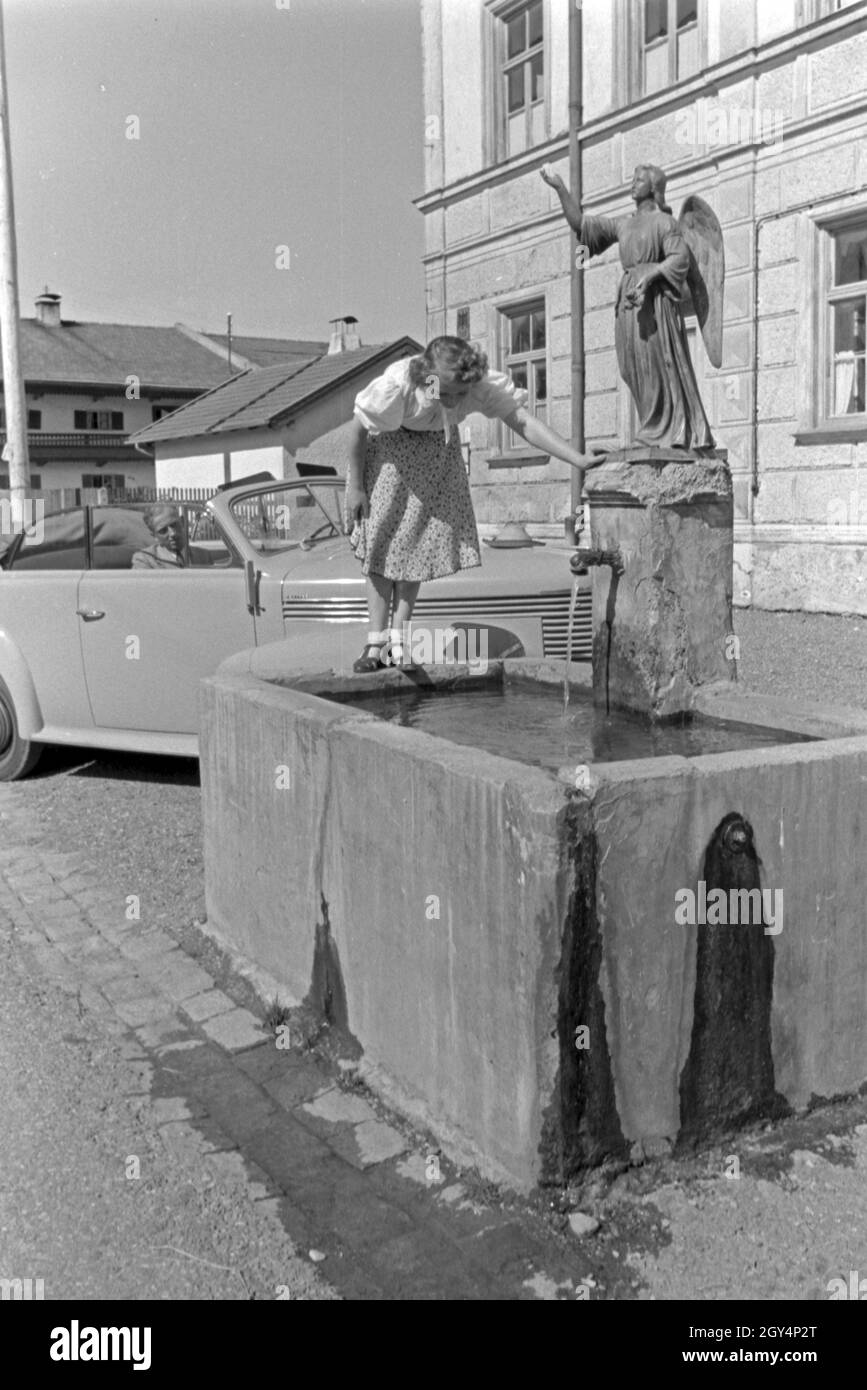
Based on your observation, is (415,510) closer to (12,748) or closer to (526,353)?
(12,748)

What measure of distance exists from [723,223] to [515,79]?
5.76 meters

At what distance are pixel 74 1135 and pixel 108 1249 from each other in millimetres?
621

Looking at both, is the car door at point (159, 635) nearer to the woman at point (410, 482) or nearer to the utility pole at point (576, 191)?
the woman at point (410, 482)

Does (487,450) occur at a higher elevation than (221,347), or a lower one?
lower

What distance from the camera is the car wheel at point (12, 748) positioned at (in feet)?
27.3

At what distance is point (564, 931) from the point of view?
3.10m

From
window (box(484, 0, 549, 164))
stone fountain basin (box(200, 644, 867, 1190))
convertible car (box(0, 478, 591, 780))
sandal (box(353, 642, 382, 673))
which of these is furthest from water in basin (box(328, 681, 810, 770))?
window (box(484, 0, 549, 164))

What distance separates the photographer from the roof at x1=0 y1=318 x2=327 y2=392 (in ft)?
201

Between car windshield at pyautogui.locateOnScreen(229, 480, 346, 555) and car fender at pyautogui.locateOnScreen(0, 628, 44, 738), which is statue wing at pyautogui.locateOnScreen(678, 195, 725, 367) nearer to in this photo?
car windshield at pyautogui.locateOnScreen(229, 480, 346, 555)

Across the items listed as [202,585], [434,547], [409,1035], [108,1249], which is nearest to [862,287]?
[202,585]

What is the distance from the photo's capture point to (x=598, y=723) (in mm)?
4754

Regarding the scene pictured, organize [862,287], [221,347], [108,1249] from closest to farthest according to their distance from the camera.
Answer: [108,1249] → [862,287] → [221,347]

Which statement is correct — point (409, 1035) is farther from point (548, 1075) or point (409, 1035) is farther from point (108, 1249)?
point (108, 1249)

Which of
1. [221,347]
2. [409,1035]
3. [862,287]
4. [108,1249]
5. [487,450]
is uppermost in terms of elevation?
[221,347]
